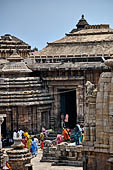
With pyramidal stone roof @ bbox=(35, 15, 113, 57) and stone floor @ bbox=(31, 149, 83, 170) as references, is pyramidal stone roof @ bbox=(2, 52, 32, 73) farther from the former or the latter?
stone floor @ bbox=(31, 149, 83, 170)

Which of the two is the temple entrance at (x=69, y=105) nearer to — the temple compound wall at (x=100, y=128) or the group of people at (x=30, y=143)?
the group of people at (x=30, y=143)

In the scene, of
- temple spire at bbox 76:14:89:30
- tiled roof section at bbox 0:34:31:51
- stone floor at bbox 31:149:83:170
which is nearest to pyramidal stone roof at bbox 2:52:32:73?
stone floor at bbox 31:149:83:170

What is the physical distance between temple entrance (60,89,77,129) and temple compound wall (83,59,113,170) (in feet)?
66.1

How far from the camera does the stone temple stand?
34406 mm

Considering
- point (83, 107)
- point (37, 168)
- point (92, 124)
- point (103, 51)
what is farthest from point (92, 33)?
point (92, 124)

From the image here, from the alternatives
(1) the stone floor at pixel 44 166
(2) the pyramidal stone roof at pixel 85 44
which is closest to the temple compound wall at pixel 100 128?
(1) the stone floor at pixel 44 166

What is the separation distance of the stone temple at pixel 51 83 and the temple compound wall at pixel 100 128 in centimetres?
1769

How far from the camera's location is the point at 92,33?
4003 cm

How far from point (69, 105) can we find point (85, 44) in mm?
4367

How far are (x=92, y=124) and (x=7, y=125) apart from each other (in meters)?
18.7

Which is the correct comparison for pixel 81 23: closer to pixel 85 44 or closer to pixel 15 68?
pixel 85 44

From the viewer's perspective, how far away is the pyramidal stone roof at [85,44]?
37.2 metres

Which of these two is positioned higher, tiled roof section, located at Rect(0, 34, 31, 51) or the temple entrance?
tiled roof section, located at Rect(0, 34, 31, 51)

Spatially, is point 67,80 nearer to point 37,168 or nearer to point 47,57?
point 47,57
